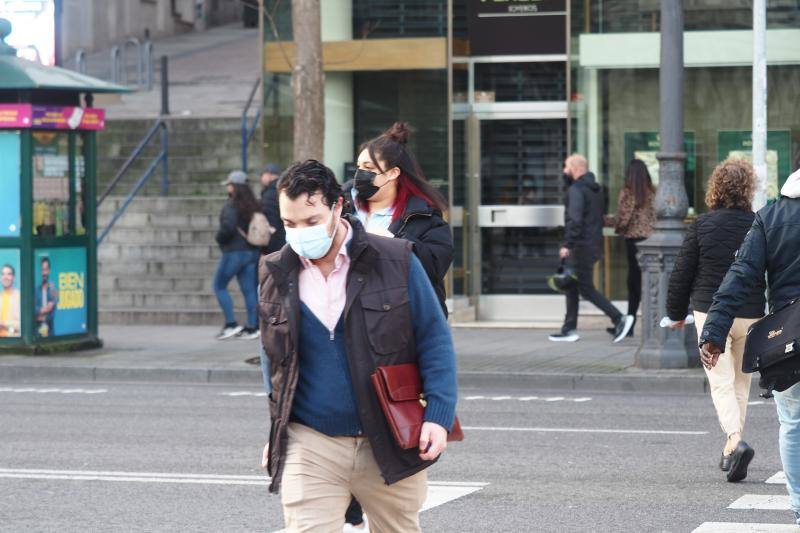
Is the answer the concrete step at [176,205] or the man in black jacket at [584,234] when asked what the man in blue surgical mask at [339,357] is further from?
the concrete step at [176,205]

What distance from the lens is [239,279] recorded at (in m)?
17.3

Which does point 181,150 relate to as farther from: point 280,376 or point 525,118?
point 280,376

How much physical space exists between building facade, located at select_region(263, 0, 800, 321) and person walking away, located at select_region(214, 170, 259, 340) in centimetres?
254

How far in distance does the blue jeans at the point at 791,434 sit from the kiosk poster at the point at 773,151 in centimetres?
1069

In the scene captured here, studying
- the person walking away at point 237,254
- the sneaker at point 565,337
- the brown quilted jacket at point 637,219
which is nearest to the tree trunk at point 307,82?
the person walking away at point 237,254

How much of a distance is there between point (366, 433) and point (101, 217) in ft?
54.4

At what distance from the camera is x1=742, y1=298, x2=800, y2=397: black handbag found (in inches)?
261

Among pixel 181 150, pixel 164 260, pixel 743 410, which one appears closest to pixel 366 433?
pixel 743 410

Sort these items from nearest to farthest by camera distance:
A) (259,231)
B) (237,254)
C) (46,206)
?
1. (46,206)
2. (259,231)
3. (237,254)

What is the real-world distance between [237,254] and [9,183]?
283 centimetres

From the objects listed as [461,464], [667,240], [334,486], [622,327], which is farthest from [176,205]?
[334,486]

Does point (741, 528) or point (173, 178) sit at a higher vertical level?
point (173, 178)

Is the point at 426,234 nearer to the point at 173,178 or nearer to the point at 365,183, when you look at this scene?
the point at 365,183

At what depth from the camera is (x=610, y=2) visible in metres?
18.1
